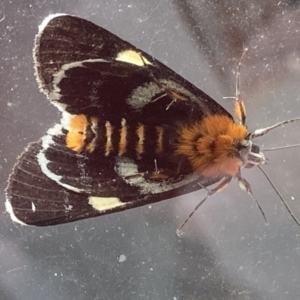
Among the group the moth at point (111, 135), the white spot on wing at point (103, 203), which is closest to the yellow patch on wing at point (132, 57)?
the moth at point (111, 135)

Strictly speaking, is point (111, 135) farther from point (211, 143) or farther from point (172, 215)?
point (172, 215)

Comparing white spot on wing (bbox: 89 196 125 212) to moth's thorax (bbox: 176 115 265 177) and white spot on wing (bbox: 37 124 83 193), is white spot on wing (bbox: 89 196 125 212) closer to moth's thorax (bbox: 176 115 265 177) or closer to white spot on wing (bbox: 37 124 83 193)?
white spot on wing (bbox: 37 124 83 193)

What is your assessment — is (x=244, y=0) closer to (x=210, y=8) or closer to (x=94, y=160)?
(x=210, y=8)

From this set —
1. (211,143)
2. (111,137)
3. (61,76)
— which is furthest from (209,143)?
(61,76)

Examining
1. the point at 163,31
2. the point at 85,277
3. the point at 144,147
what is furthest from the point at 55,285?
the point at 163,31

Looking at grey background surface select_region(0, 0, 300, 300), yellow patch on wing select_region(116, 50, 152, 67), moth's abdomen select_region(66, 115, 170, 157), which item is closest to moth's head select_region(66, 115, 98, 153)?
moth's abdomen select_region(66, 115, 170, 157)

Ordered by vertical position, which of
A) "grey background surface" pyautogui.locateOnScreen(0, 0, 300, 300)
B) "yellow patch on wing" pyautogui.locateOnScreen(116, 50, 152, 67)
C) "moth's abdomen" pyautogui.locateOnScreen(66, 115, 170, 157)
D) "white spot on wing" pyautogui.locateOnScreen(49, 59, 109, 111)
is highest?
"white spot on wing" pyautogui.locateOnScreen(49, 59, 109, 111)

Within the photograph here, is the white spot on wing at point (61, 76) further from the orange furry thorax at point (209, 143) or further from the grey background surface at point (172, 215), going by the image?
the grey background surface at point (172, 215)
